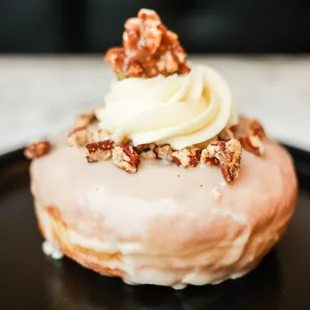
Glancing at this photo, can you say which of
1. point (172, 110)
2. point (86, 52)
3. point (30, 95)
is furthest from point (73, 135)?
point (86, 52)

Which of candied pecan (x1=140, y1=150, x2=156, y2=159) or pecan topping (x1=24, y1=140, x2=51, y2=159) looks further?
pecan topping (x1=24, y1=140, x2=51, y2=159)

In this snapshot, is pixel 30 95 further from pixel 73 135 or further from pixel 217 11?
pixel 73 135

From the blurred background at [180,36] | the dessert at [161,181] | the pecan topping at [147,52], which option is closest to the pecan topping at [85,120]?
the dessert at [161,181]

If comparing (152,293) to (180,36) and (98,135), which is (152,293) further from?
(180,36)

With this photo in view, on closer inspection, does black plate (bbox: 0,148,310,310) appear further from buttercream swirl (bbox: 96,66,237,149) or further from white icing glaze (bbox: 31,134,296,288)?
buttercream swirl (bbox: 96,66,237,149)

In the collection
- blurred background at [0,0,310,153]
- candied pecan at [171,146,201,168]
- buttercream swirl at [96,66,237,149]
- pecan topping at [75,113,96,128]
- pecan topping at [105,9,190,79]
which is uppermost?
pecan topping at [105,9,190,79]

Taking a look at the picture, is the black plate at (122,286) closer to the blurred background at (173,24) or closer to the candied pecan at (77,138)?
the candied pecan at (77,138)

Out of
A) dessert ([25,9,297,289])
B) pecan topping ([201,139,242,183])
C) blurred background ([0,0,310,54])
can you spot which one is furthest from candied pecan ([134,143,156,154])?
blurred background ([0,0,310,54])

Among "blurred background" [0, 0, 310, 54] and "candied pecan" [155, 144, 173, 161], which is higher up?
"candied pecan" [155, 144, 173, 161]

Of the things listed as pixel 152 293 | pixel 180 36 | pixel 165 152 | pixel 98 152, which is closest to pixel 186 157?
pixel 165 152
